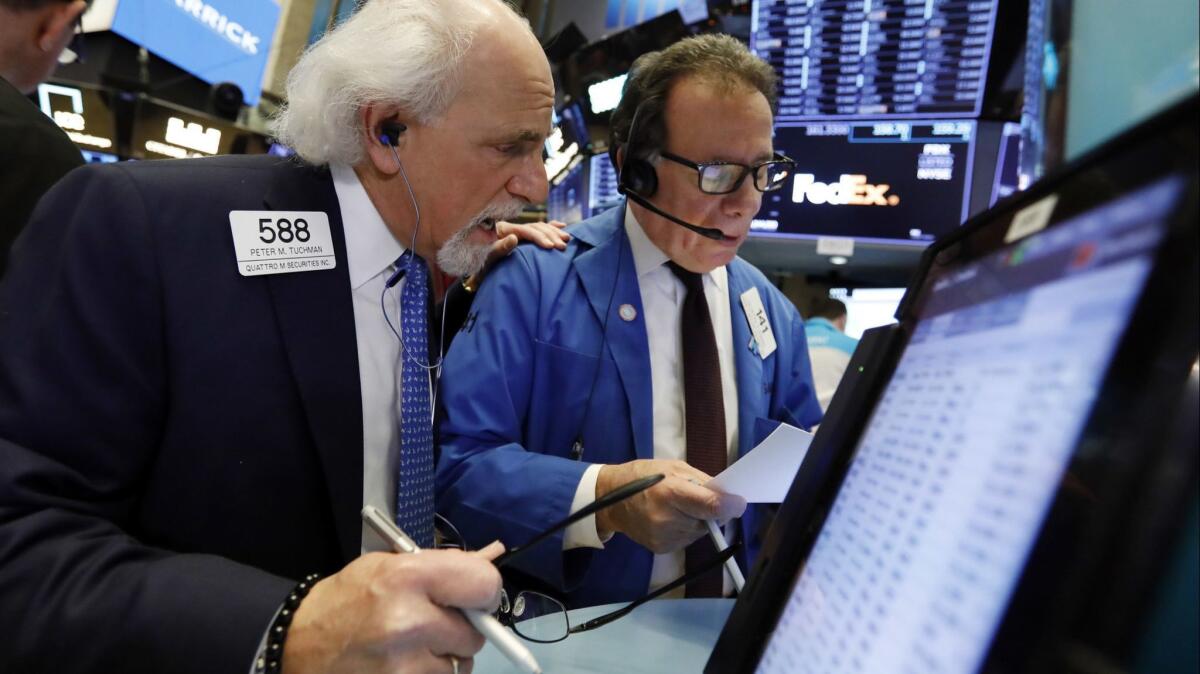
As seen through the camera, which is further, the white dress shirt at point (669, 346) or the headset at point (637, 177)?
the headset at point (637, 177)

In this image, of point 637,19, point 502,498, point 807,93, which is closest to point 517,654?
point 502,498

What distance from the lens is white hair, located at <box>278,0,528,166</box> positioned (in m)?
1.11

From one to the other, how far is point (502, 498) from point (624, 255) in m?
0.57

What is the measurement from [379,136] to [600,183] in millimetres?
2740

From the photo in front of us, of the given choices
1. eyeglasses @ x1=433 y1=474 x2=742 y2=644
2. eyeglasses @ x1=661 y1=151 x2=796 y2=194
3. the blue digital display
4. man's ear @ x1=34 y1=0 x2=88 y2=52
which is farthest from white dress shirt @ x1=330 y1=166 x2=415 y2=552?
the blue digital display

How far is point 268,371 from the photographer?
3.09ft

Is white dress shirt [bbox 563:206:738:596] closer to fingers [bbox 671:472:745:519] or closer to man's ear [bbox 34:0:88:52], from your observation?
fingers [bbox 671:472:745:519]

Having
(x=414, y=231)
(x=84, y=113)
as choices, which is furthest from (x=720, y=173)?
(x=84, y=113)

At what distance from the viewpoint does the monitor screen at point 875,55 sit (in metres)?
2.43

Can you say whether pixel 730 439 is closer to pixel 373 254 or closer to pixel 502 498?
pixel 502 498

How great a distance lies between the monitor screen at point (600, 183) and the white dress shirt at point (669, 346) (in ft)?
6.96

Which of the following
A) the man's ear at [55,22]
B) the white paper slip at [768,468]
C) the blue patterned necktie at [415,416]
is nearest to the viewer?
the white paper slip at [768,468]

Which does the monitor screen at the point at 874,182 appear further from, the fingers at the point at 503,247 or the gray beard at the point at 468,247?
the gray beard at the point at 468,247

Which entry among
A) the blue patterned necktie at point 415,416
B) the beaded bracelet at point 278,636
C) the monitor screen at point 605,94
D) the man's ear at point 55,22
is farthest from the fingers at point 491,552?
the monitor screen at point 605,94
